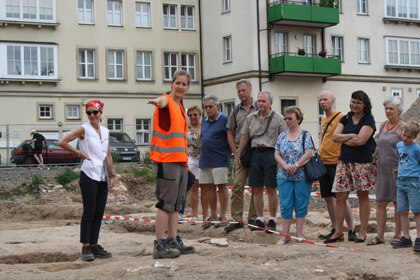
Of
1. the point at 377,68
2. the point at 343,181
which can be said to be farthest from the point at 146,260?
the point at 377,68

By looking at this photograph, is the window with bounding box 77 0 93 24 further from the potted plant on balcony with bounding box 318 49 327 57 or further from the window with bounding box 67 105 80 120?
the potted plant on balcony with bounding box 318 49 327 57

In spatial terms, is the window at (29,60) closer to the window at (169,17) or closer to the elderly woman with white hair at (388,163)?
the window at (169,17)

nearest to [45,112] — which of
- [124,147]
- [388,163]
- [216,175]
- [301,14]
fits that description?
[124,147]

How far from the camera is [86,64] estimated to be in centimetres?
3559

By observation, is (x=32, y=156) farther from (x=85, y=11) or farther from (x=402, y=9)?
(x=402, y=9)

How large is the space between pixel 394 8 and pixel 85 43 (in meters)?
19.1

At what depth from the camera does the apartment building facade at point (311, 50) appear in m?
35.2

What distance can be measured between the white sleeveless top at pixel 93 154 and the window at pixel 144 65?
29.1 meters

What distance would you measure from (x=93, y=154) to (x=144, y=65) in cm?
2952

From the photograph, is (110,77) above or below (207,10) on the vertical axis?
below

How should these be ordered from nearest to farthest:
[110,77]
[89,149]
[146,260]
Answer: [146,260], [89,149], [110,77]

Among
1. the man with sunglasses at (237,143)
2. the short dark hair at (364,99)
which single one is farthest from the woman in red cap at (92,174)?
the short dark hair at (364,99)

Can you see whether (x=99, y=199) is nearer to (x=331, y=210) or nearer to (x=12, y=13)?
(x=331, y=210)

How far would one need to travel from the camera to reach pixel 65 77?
34875mm
